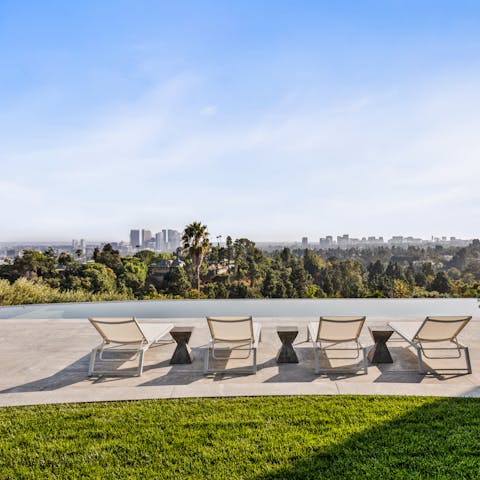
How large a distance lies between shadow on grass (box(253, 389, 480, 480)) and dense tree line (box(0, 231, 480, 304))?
620 inches

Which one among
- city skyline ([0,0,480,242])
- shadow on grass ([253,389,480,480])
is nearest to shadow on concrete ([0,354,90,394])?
shadow on grass ([253,389,480,480])

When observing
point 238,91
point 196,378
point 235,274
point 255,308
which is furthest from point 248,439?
point 235,274

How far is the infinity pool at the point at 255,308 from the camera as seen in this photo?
29.5ft

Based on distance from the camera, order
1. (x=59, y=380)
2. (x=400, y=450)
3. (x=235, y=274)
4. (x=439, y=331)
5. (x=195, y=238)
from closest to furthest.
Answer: (x=400, y=450)
(x=59, y=380)
(x=439, y=331)
(x=195, y=238)
(x=235, y=274)

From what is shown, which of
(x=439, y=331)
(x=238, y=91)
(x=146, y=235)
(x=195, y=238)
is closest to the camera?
(x=439, y=331)

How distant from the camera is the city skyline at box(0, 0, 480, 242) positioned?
9.12m

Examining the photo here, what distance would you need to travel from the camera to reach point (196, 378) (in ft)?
14.5

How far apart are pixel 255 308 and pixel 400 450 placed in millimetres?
6998

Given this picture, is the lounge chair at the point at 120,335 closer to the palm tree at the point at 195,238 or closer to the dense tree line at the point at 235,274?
the dense tree line at the point at 235,274

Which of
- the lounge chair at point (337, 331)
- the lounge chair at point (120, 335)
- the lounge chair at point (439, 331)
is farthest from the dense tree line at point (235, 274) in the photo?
the lounge chair at point (120, 335)

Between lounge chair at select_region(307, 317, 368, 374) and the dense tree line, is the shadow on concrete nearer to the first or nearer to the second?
lounge chair at select_region(307, 317, 368, 374)

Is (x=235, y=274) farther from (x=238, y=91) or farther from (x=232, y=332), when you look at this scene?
(x=232, y=332)

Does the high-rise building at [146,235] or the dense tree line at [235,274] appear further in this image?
the high-rise building at [146,235]

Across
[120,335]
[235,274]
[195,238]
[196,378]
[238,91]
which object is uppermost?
[238,91]
